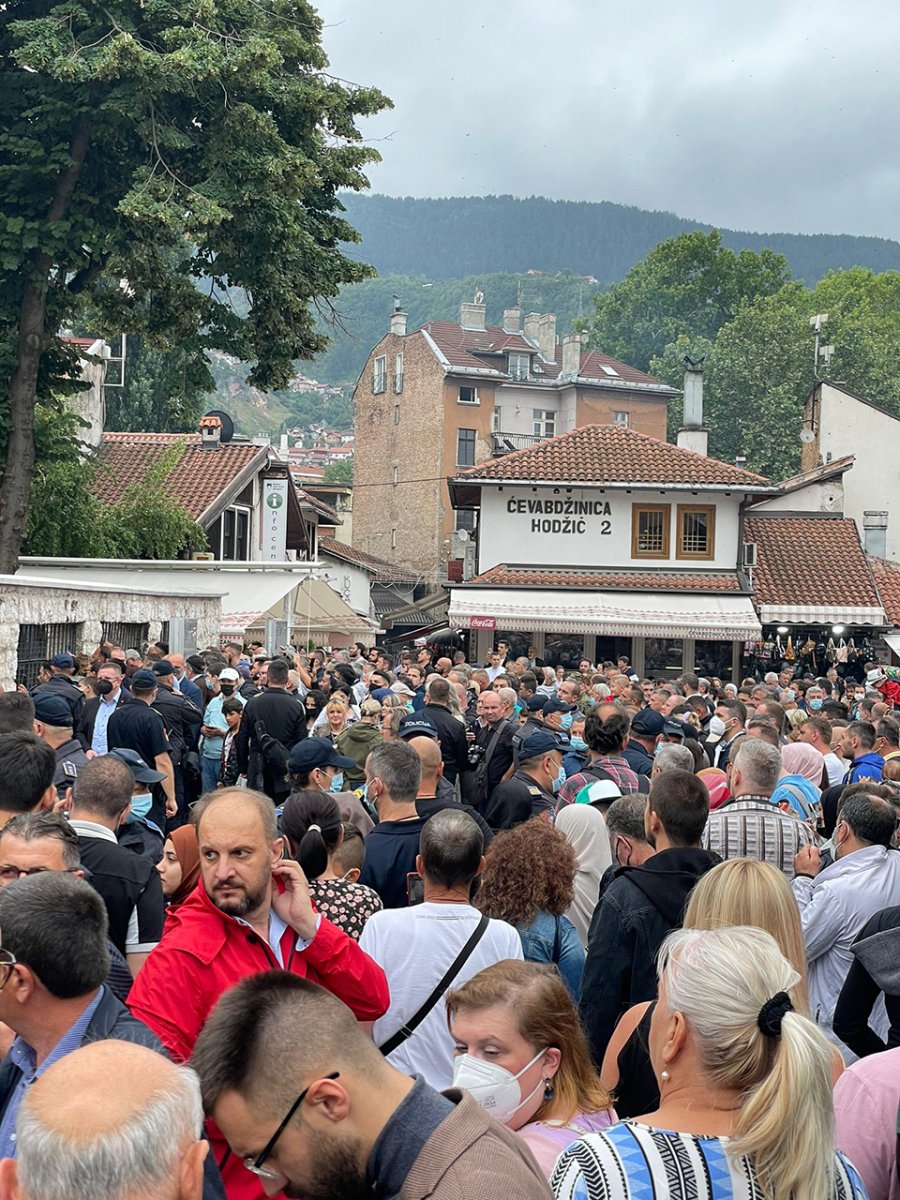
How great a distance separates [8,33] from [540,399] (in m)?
48.5

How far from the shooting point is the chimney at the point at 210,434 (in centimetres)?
3662

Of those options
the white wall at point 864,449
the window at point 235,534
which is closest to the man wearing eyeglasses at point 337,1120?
the window at point 235,534

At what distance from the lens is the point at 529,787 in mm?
7836

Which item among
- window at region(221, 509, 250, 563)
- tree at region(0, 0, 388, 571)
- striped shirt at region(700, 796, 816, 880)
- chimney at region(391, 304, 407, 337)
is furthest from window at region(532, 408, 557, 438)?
striped shirt at region(700, 796, 816, 880)

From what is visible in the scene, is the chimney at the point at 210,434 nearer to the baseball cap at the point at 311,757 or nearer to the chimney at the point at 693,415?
the chimney at the point at 693,415

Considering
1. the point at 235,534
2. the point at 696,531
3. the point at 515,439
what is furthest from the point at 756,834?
the point at 515,439

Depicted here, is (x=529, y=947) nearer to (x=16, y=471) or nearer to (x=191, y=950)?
(x=191, y=950)

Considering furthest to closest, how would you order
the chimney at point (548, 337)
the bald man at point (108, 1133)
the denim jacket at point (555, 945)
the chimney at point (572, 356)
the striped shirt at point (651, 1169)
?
the chimney at point (548, 337)
the chimney at point (572, 356)
the denim jacket at point (555, 945)
the striped shirt at point (651, 1169)
the bald man at point (108, 1133)

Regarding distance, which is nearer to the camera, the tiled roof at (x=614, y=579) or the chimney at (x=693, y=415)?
the tiled roof at (x=614, y=579)

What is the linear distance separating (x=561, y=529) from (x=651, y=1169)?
3063 centimetres

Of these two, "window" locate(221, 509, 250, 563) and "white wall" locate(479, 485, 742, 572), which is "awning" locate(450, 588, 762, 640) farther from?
"window" locate(221, 509, 250, 563)

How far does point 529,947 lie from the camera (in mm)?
4984

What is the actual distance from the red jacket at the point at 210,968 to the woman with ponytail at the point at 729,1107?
91cm

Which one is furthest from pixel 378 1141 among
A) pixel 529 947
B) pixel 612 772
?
pixel 612 772
